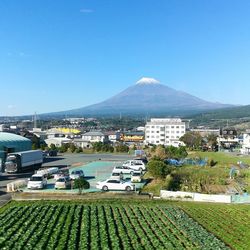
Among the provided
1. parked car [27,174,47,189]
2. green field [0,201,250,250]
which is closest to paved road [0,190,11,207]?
green field [0,201,250,250]

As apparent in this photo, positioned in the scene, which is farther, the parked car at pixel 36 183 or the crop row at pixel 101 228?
the parked car at pixel 36 183

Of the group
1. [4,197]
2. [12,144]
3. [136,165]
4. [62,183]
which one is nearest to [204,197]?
[62,183]

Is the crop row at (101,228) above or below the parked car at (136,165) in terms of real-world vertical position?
above

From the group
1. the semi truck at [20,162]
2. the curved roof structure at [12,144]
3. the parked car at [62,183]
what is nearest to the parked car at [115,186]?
the parked car at [62,183]

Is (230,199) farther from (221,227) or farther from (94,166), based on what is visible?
(94,166)

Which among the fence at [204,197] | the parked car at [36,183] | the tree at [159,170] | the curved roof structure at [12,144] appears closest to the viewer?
the fence at [204,197]

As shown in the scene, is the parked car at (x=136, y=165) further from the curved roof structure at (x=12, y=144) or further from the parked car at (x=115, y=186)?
the curved roof structure at (x=12, y=144)

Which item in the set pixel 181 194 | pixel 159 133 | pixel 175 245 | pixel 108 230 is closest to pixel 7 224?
pixel 108 230

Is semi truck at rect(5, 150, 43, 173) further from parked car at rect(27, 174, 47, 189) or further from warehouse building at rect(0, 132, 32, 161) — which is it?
parked car at rect(27, 174, 47, 189)
